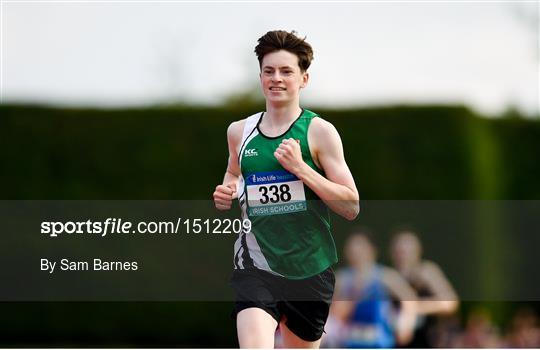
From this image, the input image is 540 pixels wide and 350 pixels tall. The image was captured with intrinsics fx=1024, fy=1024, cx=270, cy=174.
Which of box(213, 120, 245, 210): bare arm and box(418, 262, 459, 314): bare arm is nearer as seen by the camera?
box(213, 120, 245, 210): bare arm

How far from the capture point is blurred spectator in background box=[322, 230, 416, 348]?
30.5 feet

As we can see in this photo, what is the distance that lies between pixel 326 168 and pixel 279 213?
13.0 inches

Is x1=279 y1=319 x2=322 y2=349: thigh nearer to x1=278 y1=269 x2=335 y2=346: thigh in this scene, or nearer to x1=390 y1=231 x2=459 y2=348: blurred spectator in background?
x1=278 y1=269 x2=335 y2=346: thigh

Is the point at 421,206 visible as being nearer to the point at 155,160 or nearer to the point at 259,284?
the point at 155,160

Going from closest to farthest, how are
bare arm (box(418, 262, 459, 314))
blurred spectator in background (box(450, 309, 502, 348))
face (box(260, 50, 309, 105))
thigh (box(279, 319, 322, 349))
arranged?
1. face (box(260, 50, 309, 105))
2. thigh (box(279, 319, 322, 349))
3. bare arm (box(418, 262, 459, 314))
4. blurred spectator in background (box(450, 309, 502, 348))

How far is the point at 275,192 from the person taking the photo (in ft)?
16.6

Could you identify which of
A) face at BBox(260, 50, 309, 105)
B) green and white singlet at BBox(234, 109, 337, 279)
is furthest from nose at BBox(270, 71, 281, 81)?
green and white singlet at BBox(234, 109, 337, 279)

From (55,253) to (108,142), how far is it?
184 centimetres

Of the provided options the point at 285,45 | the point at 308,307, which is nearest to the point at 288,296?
the point at 308,307

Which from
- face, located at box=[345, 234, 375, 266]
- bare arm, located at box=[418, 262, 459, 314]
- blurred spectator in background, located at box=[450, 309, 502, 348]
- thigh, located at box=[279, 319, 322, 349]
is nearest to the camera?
thigh, located at box=[279, 319, 322, 349]

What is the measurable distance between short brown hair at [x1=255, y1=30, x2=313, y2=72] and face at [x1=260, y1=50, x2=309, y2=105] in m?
0.02

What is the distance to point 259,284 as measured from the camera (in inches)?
207

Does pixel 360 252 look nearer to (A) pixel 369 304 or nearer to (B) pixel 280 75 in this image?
(A) pixel 369 304

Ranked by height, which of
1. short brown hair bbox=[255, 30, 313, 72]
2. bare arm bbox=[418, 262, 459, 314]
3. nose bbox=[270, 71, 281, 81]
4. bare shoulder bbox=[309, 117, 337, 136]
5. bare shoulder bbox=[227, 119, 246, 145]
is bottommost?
bare arm bbox=[418, 262, 459, 314]
